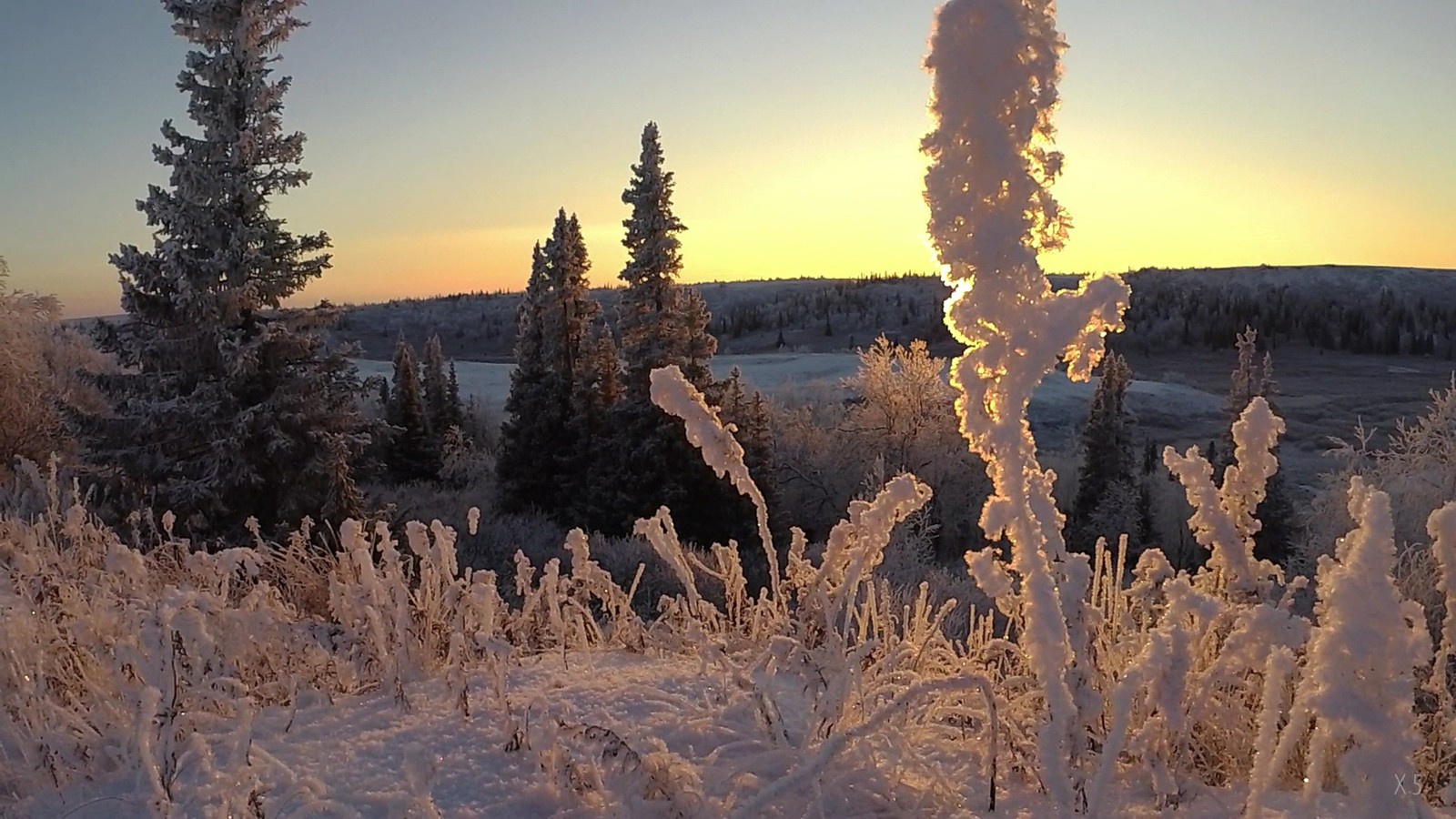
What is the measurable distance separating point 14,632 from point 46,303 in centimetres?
2128

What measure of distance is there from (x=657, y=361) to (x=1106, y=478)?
14.2 metres

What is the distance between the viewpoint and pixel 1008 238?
1475 mm

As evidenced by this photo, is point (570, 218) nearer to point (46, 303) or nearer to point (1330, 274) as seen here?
point (46, 303)

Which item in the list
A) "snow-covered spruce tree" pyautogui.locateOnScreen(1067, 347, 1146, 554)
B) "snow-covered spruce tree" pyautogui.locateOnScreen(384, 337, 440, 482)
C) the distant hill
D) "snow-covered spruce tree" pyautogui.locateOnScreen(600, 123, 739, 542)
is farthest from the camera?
the distant hill

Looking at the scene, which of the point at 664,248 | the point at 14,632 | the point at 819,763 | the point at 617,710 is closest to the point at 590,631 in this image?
the point at 617,710

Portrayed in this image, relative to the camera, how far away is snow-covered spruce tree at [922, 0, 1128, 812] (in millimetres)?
1476

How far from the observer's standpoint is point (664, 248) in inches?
826

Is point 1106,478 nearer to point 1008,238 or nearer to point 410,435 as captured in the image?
point 410,435

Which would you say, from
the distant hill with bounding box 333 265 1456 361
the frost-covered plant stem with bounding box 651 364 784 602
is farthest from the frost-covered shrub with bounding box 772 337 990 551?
the distant hill with bounding box 333 265 1456 361

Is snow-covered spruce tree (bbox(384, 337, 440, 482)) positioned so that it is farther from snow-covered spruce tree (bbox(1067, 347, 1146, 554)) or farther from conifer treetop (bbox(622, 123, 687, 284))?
snow-covered spruce tree (bbox(1067, 347, 1146, 554))

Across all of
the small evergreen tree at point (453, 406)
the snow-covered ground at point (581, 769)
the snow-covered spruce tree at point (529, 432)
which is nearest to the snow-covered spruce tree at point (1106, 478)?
the snow-covered spruce tree at point (529, 432)

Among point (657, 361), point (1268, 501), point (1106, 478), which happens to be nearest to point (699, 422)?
point (657, 361)

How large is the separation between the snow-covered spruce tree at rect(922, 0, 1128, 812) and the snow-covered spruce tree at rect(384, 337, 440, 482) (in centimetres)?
3086

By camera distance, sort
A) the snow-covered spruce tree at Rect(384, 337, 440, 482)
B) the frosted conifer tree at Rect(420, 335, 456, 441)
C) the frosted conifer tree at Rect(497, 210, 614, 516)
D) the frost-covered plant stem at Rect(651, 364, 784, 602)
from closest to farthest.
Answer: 1. the frost-covered plant stem at Rect(651, 364, 784, 602)
2. the frosted conifer tree at Rect(497, 210, 614, 516)
3. the snow-covered spruce tree at Rect(384, 337, 440, 482)
4. the frosted conifer tree at Rect(420, 335, 456, 441)
